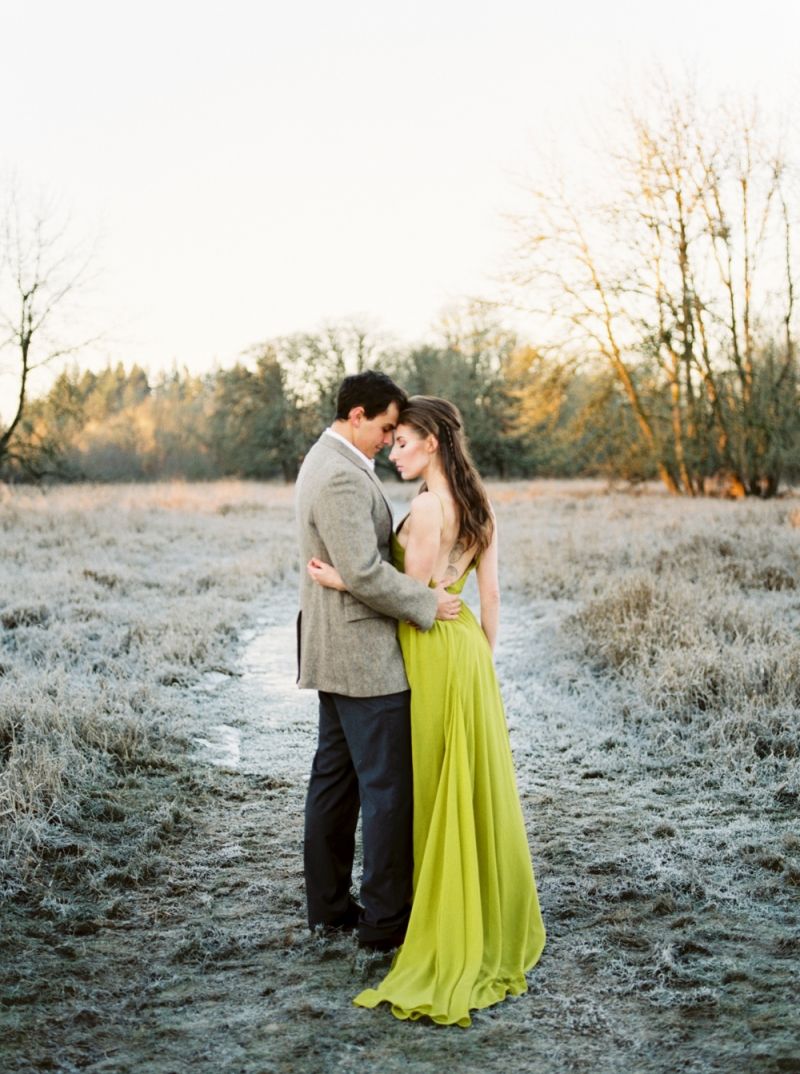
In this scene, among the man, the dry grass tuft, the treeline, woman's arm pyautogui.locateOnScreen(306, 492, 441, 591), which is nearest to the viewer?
the man

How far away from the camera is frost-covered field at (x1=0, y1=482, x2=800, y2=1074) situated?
303 cm

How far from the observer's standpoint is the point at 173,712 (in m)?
6.86

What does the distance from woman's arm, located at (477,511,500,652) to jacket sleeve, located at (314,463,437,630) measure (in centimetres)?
45

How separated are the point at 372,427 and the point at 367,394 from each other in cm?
12

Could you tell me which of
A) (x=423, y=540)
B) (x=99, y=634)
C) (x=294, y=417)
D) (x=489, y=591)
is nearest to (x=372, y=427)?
(x=423, y=540)

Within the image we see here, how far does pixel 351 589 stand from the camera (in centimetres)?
342

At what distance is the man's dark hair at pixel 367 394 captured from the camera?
354 cm

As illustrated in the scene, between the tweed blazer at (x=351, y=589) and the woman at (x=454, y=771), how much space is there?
0.09m

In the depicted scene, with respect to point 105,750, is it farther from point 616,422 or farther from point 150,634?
point 616,422

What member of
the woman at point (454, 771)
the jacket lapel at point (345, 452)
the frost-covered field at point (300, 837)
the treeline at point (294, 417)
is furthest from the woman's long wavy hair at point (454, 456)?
the treeline at point (294, 417)

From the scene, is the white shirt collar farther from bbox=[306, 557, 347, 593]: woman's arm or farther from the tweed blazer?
bbox=[306, 557, 347, 593]: woman's arm

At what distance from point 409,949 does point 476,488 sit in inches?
65.8

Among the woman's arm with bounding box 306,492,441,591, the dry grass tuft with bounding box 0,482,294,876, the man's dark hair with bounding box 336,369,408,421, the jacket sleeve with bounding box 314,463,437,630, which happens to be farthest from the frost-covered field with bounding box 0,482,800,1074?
the man's dark hair with bounding box 336,369,408,421

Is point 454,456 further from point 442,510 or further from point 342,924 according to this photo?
point 342,924
